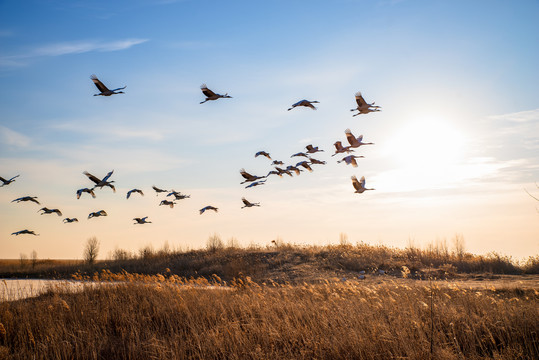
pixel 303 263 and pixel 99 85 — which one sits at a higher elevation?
pixel 99 85

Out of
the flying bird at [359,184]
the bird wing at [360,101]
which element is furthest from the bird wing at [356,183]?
the bird wing at [360,101]

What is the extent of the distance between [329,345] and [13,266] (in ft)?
109

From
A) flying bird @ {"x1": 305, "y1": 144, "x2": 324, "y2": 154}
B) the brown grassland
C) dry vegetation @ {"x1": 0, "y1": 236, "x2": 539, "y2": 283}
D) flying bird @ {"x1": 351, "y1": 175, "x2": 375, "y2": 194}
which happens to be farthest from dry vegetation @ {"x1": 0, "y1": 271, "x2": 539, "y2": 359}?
dry vegetation @ {"x1": 0, "y1": 236, "x2": 539, "y2": 283}

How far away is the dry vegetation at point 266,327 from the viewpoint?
27.0ft

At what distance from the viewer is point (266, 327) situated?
952 cm

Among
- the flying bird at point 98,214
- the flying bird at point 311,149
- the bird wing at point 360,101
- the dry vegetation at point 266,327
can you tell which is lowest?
the dry vegetation at point 266,327

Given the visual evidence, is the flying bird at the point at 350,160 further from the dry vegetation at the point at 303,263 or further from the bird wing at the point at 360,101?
the dry vegetation at the point at 303,263

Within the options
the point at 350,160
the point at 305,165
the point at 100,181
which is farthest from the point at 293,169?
the point at 100,181

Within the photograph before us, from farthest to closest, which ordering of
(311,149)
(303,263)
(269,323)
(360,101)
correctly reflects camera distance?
(303,263) < (311,149) < (360,101) < (269,323)

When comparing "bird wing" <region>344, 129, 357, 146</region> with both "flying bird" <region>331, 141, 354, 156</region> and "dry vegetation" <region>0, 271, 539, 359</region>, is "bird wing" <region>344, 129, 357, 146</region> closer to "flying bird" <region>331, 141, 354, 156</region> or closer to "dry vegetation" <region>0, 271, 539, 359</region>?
"flying bird" <region>331, 141, 354, 156</region>

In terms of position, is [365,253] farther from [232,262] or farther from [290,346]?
[290,346]

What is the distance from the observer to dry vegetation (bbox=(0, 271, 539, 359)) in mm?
8219

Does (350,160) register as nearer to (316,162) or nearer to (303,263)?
(316,162)

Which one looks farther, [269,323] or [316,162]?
[316,162]
